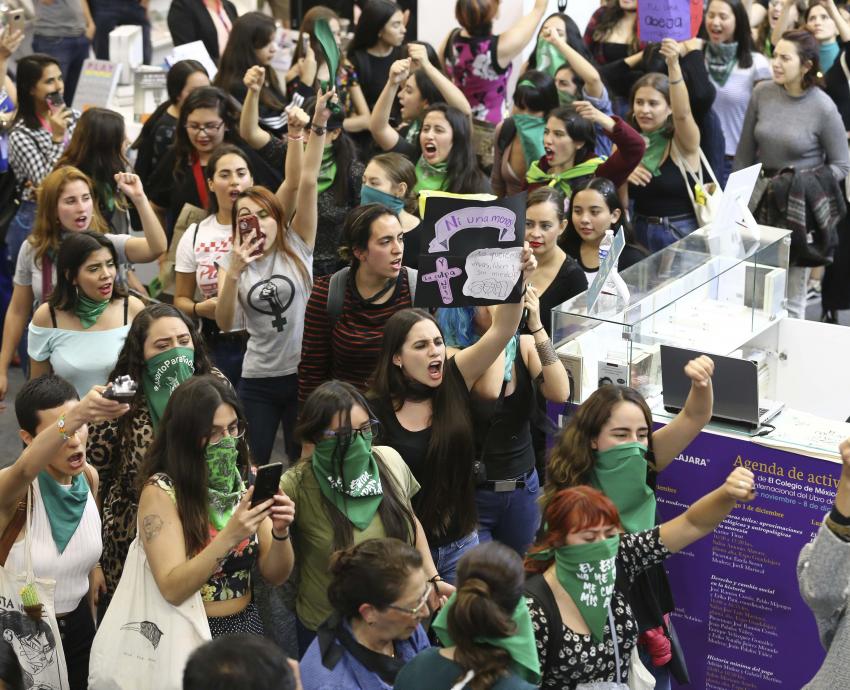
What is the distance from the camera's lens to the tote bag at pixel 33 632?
12.4 ft

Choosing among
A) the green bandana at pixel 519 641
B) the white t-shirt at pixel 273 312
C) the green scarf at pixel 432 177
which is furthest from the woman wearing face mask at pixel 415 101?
the green bandana at pixel 519 641

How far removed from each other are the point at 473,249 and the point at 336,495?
1.08 metres

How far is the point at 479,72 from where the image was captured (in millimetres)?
8336

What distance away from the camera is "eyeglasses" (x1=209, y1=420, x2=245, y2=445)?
3742 mm

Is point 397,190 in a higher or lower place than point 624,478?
higher

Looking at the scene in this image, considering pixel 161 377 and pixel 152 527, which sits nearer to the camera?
pixel 152 527

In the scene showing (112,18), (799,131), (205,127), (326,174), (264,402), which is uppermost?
(112,18)

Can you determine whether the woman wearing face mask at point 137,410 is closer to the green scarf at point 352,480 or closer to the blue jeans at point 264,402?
the green scarf at point 352,480

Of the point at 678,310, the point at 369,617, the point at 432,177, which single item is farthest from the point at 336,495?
the point at 432,177

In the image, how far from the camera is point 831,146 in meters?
7.84

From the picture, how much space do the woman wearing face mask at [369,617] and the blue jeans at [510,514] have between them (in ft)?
4.56

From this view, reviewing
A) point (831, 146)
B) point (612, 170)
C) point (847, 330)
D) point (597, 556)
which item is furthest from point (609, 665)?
point (831, 146)

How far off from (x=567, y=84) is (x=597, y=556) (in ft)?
16.7

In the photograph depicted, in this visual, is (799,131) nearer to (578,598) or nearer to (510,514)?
(510,514)
